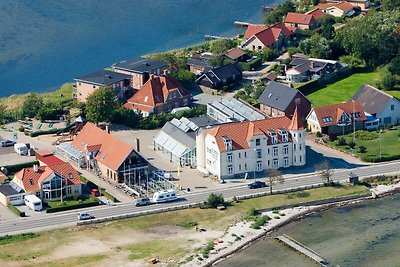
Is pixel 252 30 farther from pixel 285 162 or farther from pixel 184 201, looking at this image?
pixel 184 201

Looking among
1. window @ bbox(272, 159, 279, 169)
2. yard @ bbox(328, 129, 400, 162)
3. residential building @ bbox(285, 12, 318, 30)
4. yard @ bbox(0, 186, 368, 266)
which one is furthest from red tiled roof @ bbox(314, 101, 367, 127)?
residential building @ bbox(285, 12, 318, 30)

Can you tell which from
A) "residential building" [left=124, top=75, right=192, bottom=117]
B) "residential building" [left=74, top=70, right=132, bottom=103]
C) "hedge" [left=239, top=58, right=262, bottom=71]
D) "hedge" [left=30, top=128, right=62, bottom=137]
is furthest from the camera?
"hedge" [left=239, top=58, right=262, bottom=71]

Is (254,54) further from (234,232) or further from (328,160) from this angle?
(234,232)

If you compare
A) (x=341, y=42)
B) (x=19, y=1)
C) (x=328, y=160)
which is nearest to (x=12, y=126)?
(x=328, y=160)

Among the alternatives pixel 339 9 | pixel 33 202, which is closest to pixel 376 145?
pixel 33 202

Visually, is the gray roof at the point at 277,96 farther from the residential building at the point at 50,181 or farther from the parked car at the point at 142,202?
the residential building at the point at 50,181

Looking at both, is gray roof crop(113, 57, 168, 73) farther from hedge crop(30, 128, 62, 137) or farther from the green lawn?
the green lawn
